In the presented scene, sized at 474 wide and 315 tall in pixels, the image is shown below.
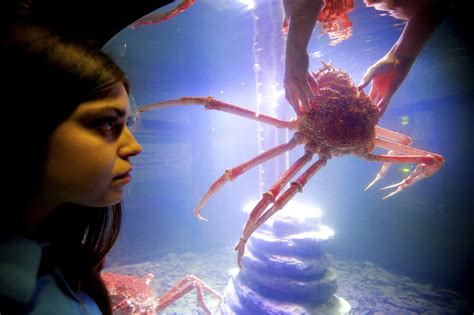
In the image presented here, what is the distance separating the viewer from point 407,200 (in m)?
7.79

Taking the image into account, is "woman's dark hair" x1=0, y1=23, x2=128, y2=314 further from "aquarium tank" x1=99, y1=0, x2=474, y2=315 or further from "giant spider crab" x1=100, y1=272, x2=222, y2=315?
"giant spider crab" x1=100, y1=272, x2=222, y2=315

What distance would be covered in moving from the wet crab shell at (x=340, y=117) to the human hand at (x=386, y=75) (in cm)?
16

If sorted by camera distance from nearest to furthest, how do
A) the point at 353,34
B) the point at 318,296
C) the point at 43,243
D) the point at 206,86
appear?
the point at 43,243 < the point at 318,296 < the point at 353,34 < the point at 206,86

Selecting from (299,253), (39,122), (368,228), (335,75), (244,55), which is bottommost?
(368,228)

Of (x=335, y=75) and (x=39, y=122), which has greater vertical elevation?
(x=335, y=75)

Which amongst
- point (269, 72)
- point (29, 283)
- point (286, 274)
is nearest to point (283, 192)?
point (286, 274)

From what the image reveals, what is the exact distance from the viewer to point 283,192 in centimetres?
288

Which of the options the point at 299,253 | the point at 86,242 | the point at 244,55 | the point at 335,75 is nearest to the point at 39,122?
the point at 86,242

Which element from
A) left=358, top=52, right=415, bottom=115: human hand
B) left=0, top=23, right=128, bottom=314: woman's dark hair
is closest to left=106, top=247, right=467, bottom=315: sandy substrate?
left=358, top=52, right=415, bottom=115: human hand

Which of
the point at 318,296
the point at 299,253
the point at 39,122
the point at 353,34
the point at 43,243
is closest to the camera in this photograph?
the point at 39,122

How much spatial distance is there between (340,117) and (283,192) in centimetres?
117

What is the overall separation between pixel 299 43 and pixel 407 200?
333 inches

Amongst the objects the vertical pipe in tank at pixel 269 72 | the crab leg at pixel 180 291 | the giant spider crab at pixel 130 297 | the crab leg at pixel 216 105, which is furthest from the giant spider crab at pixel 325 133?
the vertical pipe in tank at pixel 269 72

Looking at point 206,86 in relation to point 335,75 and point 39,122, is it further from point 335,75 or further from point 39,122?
point 39,122
